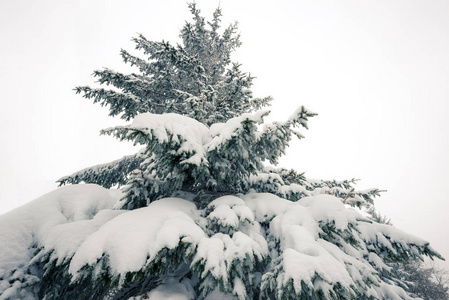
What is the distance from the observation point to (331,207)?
252 centimetres

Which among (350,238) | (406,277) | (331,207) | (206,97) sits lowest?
(406,277)

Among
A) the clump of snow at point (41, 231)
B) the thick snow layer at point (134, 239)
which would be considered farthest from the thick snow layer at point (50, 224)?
the thick snow layer at point (134, 239)

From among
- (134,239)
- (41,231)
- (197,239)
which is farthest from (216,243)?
(41,231)

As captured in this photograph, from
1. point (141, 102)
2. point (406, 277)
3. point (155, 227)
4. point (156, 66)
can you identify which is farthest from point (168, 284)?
point (406, 277)

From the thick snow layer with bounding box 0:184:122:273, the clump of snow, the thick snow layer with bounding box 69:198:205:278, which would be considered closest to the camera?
the thick snow layer with bounding box 69:198:205:278

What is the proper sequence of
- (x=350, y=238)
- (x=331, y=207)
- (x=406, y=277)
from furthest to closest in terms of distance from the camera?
(x=406, y=277)
(x=331, y=207)
(x=350, y=238)

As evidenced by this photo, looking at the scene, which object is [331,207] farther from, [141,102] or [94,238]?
[141,102]

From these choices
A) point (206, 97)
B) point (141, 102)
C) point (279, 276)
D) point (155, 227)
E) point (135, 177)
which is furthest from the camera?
point (141, 102)

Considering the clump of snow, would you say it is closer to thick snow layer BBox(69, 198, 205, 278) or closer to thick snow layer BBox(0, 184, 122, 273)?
thick snow layer BBox(0, 184, 122, 273)

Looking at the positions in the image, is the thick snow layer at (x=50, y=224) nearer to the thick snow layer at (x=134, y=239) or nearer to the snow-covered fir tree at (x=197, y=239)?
the snow-covered fir tree at (x=197, y=239)

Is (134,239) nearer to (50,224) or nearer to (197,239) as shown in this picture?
(197,239)

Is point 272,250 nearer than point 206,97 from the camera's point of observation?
Yes

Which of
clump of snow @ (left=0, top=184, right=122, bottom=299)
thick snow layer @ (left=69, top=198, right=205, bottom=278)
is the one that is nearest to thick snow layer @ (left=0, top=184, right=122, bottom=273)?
clump of snow @ (left=0, top=184, right=122, bottom=299)

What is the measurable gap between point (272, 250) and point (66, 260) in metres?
2.40
